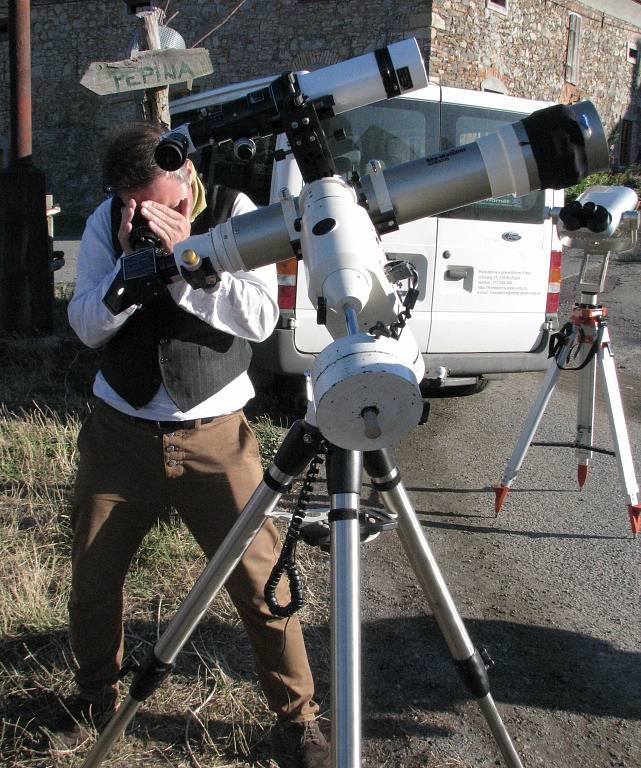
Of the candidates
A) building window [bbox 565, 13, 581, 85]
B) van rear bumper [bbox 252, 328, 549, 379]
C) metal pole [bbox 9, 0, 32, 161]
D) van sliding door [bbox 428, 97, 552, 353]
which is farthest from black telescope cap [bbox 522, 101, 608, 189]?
building window [bbox 565, 13, 581, 85]

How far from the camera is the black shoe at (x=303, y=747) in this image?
7.50 feet

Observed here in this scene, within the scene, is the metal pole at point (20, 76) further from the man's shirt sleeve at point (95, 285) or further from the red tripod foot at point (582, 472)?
the red tripod foot at point (582, 472)

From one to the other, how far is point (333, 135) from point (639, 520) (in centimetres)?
290

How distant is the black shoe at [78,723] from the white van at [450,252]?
274cm

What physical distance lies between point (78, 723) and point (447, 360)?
3532 millimetres

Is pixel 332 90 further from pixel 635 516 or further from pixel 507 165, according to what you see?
pixel 635 516

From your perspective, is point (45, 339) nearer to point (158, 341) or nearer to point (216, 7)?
point (158, 341)

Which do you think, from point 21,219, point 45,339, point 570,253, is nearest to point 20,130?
point 21,219

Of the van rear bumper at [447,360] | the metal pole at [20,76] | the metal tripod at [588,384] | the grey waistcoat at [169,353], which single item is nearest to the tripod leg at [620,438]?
the metal tripod at [588,384]

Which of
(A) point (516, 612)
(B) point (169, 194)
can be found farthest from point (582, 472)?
(B) point (169, 194)

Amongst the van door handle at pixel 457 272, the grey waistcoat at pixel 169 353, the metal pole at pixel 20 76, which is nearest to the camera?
the grey waistcoat at pixel 169 353

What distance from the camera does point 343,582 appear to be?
1.46 meters

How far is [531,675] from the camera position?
114 inches

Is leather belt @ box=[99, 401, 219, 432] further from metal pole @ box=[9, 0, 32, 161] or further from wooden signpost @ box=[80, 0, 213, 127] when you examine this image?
metal pole @ box=[9, 0, 32, 161]
